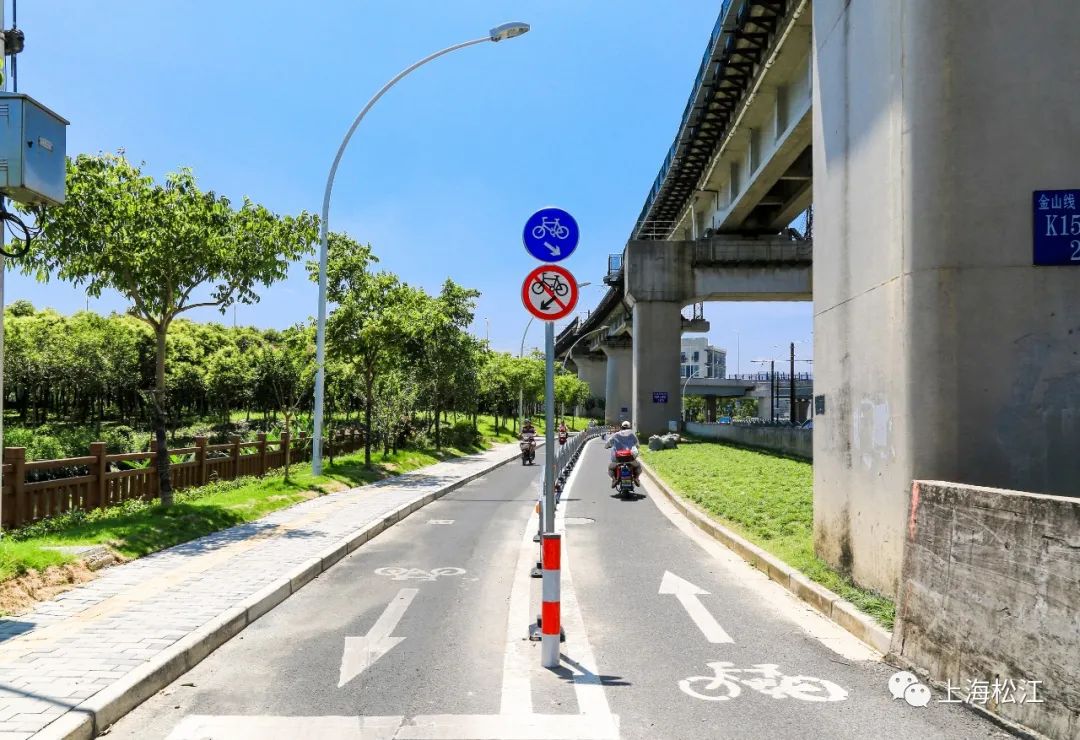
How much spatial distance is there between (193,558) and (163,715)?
4595 mm

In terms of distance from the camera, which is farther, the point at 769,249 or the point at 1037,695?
the point at 769,249

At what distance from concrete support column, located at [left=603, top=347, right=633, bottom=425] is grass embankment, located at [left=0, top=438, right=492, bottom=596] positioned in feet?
173

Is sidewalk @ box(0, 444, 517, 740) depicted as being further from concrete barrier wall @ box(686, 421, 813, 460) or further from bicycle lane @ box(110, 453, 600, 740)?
concrete barrier wall @ box(686, 421, 813, 460)

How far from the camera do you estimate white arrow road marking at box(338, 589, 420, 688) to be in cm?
536

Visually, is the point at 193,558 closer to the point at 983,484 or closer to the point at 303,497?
the point at 303,497

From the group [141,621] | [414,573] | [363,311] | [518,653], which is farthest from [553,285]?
[363,311]

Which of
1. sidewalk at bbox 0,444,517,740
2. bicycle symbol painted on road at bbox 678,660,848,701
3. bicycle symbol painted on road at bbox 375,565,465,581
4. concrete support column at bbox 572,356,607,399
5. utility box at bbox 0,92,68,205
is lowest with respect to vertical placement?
bicycle symbol painted on road at bbox 375,565,465,581

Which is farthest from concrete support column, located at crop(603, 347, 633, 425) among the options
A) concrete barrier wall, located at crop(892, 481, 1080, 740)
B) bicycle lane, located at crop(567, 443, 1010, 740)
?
concrete barrier wall, located at crop(892, 481, 1080, 740)

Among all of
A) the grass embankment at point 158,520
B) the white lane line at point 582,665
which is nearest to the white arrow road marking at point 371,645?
the white lane line at point 582,665

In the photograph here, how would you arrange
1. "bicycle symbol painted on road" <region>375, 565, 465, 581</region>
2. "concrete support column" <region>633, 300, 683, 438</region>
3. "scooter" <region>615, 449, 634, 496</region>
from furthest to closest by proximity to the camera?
"concrete support column" <region>633, 300, 683, 438</region>
"scooter" <region>615, 449, 634, 496</region>
"bicycle symbol painted on road" <region>375, 565, 465, 581</region>

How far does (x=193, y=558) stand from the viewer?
28.8 feet

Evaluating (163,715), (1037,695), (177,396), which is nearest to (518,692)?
(163,715)

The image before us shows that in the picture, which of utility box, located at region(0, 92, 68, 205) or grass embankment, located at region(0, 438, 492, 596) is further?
grass embankment, located at region(0, 438, 492, 596)

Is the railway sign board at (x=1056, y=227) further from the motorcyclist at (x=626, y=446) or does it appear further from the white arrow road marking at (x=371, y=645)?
the motorcyclist at (x=626, y=446)
